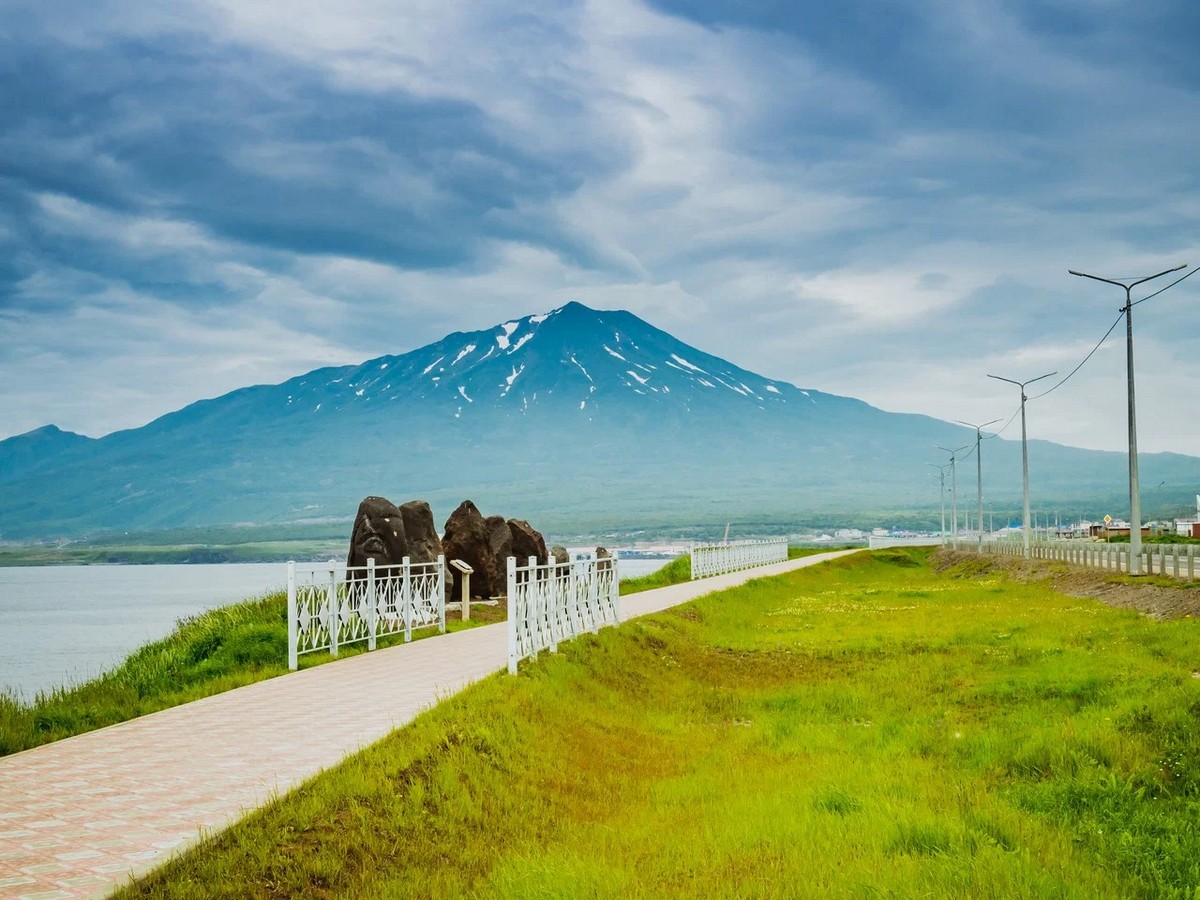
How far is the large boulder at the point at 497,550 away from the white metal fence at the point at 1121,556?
17382 mm

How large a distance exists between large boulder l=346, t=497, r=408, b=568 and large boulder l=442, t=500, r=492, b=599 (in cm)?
423

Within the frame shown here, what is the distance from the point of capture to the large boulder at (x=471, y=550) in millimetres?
30484

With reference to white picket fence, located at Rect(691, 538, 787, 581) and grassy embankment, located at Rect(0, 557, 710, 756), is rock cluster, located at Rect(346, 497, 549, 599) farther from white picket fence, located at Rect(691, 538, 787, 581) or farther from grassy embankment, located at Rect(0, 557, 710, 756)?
white picket fence, located at Rect(691, 538, 787, 581)

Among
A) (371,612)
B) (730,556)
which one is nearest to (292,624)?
(371,612)

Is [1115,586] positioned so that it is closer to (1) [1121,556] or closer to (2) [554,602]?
(1) [1121,556]

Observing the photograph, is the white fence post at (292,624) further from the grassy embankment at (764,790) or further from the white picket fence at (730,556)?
the white picket fence at (730,556)

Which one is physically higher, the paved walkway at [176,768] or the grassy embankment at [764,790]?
the paved walkway at [176,768]

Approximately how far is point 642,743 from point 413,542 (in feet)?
56.7

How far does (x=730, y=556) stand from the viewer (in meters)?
46.5

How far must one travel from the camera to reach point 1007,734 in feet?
35.4

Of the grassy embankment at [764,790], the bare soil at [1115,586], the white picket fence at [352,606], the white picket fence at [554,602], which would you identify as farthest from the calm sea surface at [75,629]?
the bare soil at [1115,586]

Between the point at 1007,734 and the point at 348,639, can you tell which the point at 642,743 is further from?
Answer: the point at 348,639

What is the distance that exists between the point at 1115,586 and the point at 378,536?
1880 cm

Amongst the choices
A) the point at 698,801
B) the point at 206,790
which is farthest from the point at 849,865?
the point at 206,790
